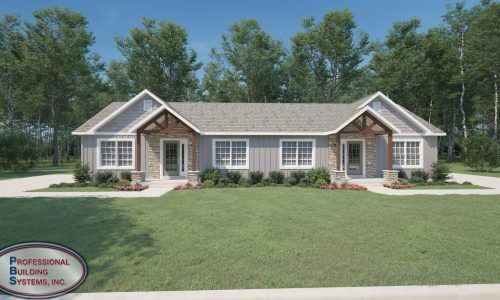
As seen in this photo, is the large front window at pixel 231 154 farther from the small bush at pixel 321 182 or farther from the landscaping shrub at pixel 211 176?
the small bush at pixel 321 182

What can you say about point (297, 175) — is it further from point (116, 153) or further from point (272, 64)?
point (272, 64)

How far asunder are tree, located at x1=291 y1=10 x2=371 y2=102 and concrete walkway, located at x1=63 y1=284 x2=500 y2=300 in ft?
126

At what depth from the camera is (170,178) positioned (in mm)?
17469

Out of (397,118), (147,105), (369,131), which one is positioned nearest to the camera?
(369,131)

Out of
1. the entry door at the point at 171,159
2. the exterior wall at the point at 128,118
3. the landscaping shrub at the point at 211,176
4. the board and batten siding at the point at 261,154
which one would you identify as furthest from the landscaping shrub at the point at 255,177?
the exterior wall at the point at 128,118

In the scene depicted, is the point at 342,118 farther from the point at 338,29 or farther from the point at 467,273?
the point at 338,29

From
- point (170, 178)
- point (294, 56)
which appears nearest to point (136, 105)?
point (170, 178)

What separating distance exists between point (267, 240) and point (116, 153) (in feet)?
46.2

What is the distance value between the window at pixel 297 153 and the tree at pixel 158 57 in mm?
26752

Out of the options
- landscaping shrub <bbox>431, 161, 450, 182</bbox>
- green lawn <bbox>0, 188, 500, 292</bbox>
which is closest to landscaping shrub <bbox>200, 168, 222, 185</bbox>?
green lawn <bbox>0, 188, 500, 292</bbox>

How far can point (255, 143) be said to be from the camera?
56.9 ft

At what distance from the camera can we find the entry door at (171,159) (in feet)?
58.5

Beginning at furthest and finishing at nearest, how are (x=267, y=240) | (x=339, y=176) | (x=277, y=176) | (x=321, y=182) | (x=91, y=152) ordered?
(x=91, y=152) < (x=277, y=176) < (x=339, y=176) < (x=321, y=182) < (x=267, y=240)

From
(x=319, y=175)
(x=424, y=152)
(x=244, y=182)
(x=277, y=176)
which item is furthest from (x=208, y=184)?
(x=424, y=152)
